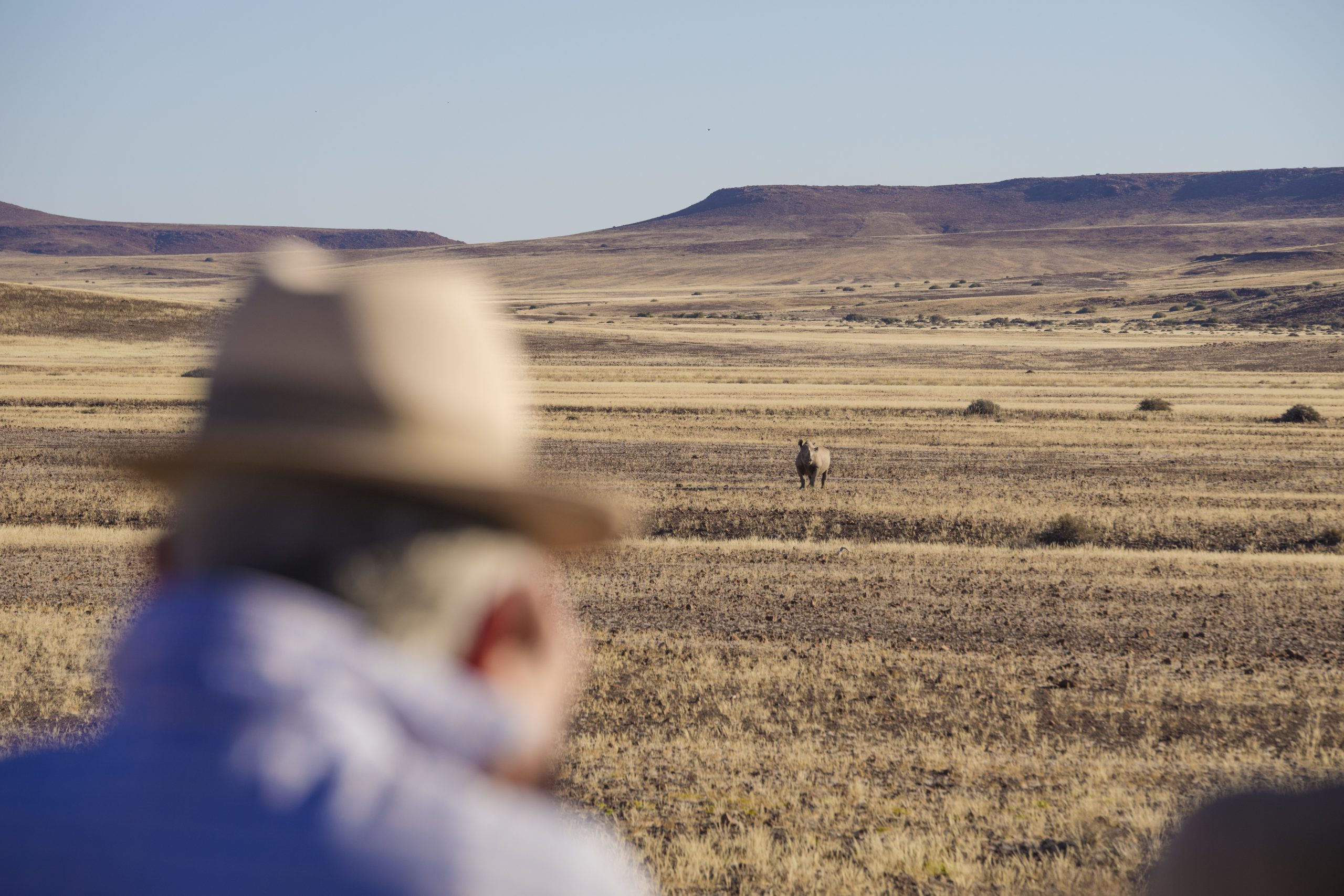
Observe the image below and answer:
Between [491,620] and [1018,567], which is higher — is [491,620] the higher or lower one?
the higher one

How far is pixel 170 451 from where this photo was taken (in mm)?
1202

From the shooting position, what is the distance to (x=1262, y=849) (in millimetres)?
1980

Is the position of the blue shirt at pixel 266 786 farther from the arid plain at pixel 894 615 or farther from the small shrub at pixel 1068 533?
the small shrub at pixel 1068 533

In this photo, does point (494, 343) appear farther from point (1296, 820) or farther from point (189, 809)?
point (1296, 820)

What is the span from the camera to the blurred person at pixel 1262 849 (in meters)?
1.94

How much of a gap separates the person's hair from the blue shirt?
6 centimetres

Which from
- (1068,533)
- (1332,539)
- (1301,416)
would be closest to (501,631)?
(1068,533)

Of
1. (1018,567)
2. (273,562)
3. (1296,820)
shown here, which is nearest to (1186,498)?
(1018,567)

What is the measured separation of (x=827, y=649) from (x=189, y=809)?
1167 cm

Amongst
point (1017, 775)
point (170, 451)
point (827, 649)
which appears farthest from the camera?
point (827, 649)

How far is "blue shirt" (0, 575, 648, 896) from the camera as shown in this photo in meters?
0.92

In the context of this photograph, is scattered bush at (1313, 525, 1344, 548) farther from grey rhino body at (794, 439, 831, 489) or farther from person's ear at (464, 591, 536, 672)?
person's ear at (464, 591, 536, 672)

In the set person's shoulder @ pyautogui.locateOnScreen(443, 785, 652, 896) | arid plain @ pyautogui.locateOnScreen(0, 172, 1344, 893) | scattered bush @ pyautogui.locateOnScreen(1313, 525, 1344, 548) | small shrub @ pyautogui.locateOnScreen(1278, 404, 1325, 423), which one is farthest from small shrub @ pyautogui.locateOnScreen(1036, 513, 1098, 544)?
small shrub @ pyautogui.locateOnScreen(1278, 404, 1325, 423)

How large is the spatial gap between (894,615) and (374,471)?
13512mm
